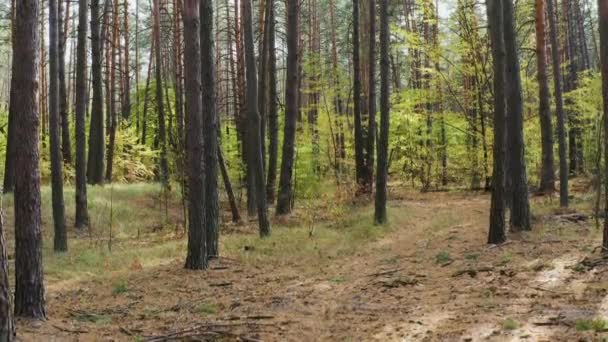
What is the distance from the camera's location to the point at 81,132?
1436 centimetres

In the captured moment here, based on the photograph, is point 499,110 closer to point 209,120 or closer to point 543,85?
point 209,120

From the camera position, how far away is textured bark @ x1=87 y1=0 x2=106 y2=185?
17.1 metres

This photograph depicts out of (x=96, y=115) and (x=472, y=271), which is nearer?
(x=472, y=271)

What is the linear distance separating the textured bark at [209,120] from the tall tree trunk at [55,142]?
3.34 meters

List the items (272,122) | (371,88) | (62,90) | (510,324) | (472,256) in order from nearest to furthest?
(510,324), (472,256), (62,90), (371,88), (272,122)

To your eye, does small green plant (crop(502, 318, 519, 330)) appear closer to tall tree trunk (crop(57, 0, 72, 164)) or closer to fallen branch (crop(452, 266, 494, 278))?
fallen branch (crop(452, 266, 494, 278))

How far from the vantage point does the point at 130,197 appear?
19281 mm

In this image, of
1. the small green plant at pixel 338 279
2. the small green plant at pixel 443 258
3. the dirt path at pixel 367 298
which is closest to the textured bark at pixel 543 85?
the dirt path at pixel 367 298

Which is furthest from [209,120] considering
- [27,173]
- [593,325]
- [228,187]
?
[593,325]

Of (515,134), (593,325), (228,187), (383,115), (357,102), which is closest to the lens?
(593,325)

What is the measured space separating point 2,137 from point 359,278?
19.3 metres

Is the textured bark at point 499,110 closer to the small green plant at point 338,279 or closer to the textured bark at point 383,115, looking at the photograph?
the small green plant at point 338,279

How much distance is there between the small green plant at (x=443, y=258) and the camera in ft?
32.1

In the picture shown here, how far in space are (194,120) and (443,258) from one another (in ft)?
16.7
